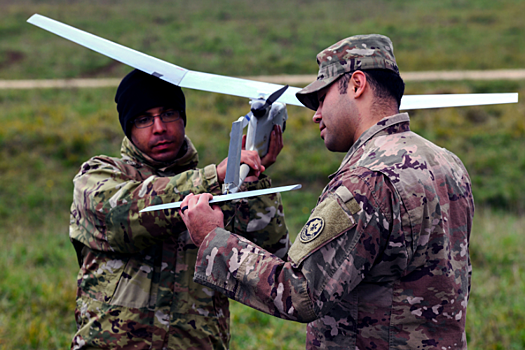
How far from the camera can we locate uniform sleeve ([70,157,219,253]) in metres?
2.38

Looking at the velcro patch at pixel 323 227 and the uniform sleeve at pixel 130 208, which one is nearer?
the velcro patch at pixel 323 227

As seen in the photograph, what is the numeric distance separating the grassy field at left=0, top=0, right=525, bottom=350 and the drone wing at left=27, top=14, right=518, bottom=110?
11.4 ft

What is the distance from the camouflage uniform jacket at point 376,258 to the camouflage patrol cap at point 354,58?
257 mm

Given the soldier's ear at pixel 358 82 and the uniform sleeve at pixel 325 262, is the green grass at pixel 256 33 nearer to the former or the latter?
the soldier's ear at pixel 358 82

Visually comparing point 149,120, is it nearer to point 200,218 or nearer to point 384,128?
point 200,218

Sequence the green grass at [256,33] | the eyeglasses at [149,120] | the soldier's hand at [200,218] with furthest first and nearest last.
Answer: the green grass at [256,33] → the eyeglasses at [149,120] → the soldier's hand at [200,218]

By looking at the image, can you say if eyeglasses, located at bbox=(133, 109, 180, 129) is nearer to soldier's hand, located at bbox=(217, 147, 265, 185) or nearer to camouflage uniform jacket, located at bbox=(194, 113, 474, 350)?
soldier's hand, located at bbox=(217, 147, 265, 185)

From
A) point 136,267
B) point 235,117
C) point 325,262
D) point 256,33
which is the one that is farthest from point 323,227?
point 256,33

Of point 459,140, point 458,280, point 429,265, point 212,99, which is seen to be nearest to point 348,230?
point 429,265

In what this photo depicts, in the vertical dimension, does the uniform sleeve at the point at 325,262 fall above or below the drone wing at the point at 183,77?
below

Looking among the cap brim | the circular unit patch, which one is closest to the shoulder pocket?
the circular unit patch

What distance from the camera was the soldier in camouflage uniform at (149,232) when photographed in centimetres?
243

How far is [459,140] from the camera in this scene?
1348cm

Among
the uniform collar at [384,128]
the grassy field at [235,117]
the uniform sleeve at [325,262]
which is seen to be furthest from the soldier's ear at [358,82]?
the grassy field at [235,117]
